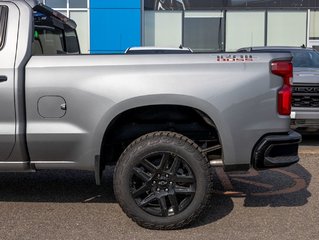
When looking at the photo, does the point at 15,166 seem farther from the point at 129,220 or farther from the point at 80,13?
the point at 80,13

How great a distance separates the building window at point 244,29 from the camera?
61.4 ft

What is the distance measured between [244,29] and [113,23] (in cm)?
491

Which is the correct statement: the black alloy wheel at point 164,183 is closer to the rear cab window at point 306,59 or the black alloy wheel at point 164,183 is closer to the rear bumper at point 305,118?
the rear bumper at point 305,118

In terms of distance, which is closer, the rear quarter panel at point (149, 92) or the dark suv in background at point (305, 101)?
the rear quarter panel at point (149, 92)

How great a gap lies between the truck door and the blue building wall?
45.8ft

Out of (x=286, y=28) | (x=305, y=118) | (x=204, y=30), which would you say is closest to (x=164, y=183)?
(x=305, y=118)

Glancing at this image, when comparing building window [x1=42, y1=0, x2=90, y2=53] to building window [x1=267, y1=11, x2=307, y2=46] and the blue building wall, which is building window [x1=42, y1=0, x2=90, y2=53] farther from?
building window [x1=267, y1=11, x2=307, y2=46]

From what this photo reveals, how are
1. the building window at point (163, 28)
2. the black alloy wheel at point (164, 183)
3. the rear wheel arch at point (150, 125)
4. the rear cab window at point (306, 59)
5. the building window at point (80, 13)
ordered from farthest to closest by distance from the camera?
the building window at point (163, 28) → the building window at point (80, 13) → the rear cab window at point (306, 59) → the rear wheel arch at point (150, 125) → the black alloy wheel at point (164, 183)

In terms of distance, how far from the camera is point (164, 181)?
4410 mm

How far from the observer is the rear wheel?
14.3 feet

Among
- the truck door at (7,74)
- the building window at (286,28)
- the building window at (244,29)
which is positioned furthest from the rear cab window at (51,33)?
the building window at (286,28)

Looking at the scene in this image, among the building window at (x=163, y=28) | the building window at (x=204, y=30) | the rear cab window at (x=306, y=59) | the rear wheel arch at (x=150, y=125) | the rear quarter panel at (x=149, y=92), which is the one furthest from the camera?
the building window at (x=163, y=28)

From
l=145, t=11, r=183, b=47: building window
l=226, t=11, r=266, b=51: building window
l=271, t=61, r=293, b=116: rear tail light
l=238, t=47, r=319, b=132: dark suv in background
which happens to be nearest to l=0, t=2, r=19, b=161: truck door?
l=271, t=61, r=293, b=116: rear tail light

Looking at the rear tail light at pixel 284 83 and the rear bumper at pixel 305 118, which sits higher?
the rear tail light at pixel 284 83
